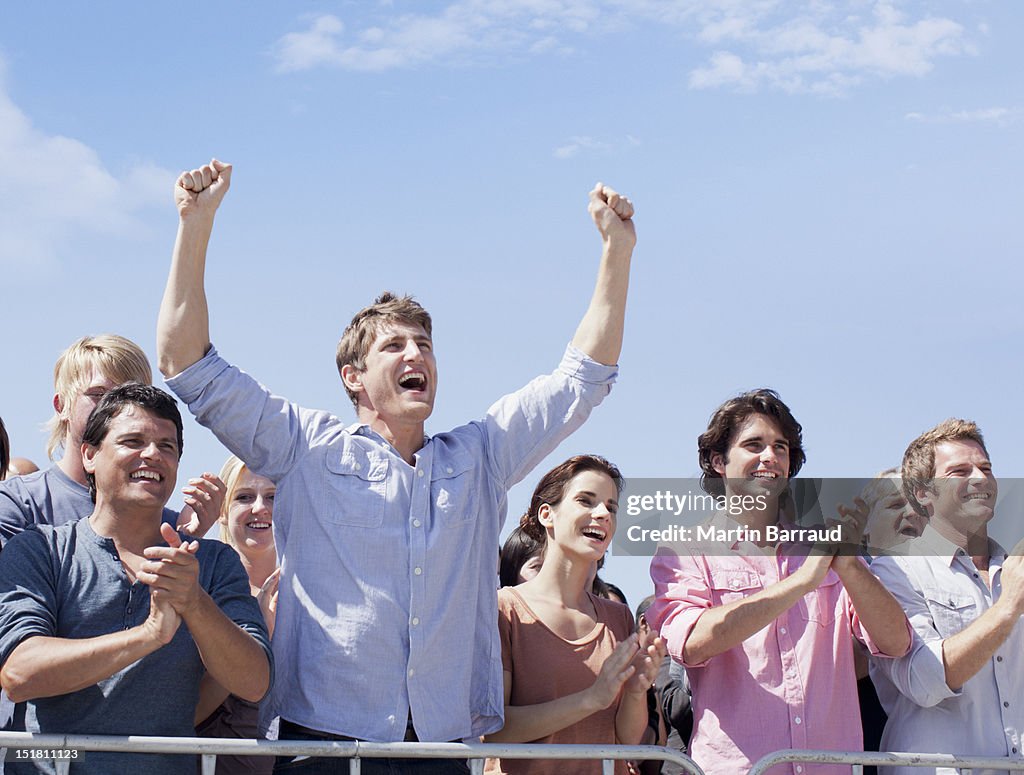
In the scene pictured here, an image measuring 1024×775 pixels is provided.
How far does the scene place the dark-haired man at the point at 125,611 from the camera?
3824 mm

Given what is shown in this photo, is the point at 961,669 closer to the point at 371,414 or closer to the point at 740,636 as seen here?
the point at 740,636

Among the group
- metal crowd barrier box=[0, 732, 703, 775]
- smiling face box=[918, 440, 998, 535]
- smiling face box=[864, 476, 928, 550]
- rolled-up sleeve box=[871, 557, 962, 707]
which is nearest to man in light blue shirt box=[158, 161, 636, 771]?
metal crowd barrier box=[0, 732, 703, 775]

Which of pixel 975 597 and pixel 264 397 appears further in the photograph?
pixel 975 597

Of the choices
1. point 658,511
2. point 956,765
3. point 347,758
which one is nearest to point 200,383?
point 347,758

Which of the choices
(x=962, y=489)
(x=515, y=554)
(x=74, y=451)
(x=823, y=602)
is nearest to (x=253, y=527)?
(x=74, y=451)

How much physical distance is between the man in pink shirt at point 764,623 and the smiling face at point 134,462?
1.98 metres

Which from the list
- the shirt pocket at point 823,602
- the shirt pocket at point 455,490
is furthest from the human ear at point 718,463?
the shirt pocket at point 455,490

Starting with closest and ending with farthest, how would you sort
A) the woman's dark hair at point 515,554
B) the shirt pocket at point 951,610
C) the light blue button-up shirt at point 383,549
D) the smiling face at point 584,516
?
the light blue button-up shirt at point 383,549 < the shirt pocket at point 951,610 < the smiling face at point 584,516 < the woman's dark hair at point 515,554

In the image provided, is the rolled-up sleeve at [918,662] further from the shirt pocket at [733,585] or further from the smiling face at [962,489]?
the shirt pocket at [733,585]

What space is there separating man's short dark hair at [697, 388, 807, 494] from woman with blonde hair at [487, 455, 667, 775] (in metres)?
0.41

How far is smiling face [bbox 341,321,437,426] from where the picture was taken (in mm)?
4605

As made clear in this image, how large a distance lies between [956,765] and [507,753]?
1640 millimetres

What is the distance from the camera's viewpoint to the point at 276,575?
5.47 m

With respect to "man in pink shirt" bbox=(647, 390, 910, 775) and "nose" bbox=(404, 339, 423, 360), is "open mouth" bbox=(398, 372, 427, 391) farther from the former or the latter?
"man in pink shirt" bbox=(647, 390, 910, 775)
